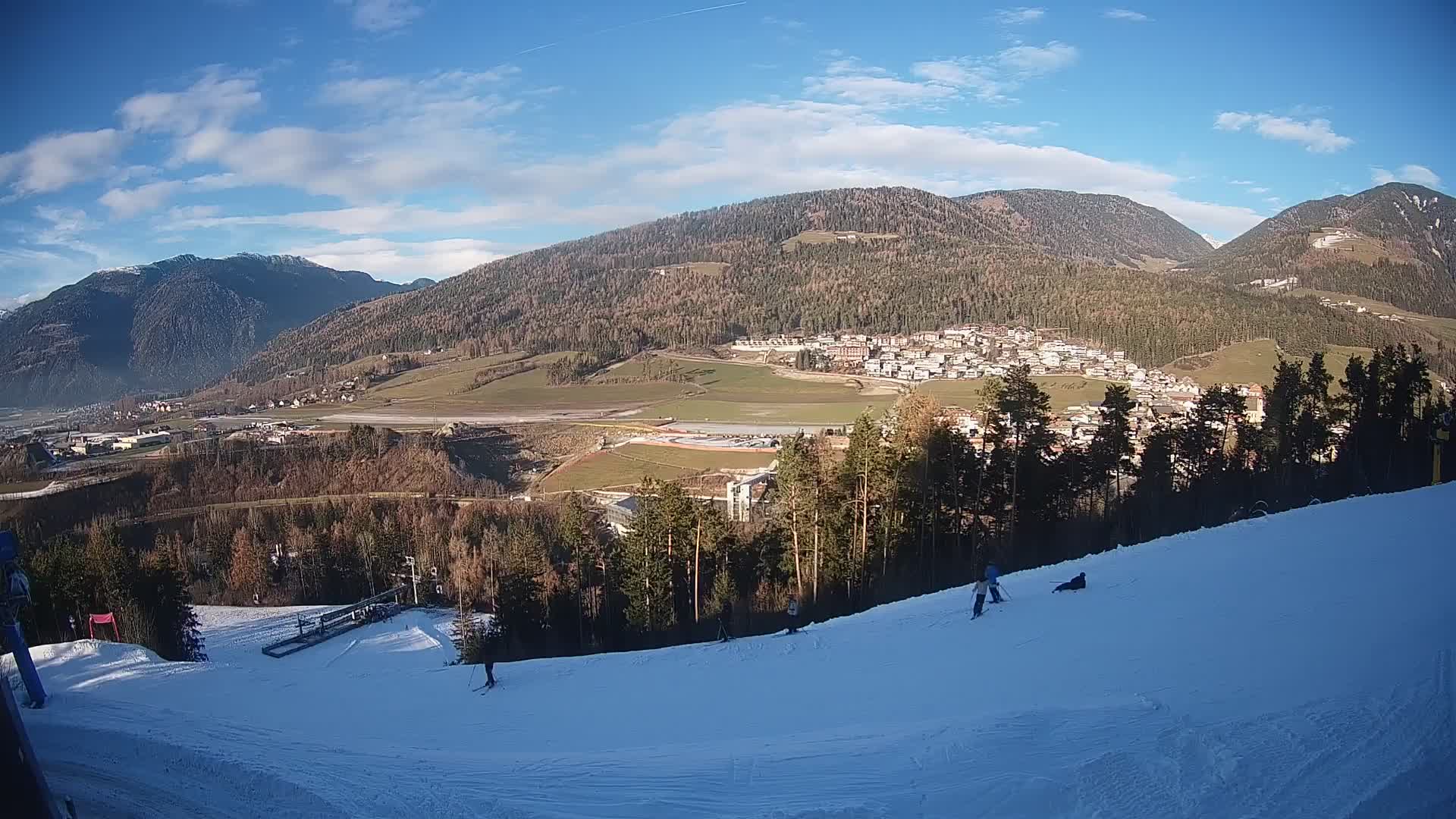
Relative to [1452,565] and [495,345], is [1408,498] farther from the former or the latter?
[495,345]

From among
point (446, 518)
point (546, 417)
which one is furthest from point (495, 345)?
point (446, 518)

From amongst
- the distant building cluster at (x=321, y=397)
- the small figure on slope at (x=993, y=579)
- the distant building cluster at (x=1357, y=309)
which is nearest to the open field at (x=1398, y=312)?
the distant building cluster at (x=1357, y=309)

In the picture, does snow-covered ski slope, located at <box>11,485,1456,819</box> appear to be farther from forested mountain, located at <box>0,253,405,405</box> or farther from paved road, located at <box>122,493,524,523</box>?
forested mountain, located at <box>0,253,405,405</box>

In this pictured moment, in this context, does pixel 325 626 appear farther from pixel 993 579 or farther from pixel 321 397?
pixel 321 397

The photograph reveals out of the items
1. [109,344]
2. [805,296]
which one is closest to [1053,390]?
[805,296]

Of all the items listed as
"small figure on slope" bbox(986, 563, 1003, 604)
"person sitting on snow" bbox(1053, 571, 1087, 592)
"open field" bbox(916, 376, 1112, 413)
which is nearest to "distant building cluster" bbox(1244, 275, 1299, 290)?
"open field" bbox(916, 376, 1112, 413)

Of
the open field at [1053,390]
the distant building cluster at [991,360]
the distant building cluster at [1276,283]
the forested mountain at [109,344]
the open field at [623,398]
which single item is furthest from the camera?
the forested mountain at [109,344]

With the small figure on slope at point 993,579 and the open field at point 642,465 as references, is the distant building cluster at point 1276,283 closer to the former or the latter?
the open field at point 642,465
